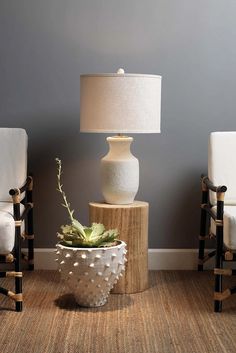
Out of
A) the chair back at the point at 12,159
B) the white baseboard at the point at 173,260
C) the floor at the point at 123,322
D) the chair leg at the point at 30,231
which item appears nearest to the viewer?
the floor at the point at 123,322

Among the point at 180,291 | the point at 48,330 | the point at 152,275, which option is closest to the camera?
the point at 48,330

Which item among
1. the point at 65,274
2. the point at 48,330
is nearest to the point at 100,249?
the point at 65,274

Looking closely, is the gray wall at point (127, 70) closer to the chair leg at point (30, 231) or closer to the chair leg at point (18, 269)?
the chair leg at point (30, 231)

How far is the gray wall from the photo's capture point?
354 cm

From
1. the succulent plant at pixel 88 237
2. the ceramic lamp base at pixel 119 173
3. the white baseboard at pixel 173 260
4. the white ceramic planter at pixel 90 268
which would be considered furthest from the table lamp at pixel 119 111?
the white baseboard at pixel 173 260

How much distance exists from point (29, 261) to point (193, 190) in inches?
39.6

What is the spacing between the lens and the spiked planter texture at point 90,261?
283 cm

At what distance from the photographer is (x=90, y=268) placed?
2.82 metres

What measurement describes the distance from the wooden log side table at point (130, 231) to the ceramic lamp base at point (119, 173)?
0.05m

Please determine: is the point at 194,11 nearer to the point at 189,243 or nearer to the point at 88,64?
the point at 88,64

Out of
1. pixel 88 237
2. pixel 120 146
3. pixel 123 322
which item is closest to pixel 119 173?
pixel 120 146

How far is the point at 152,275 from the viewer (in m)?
3.55

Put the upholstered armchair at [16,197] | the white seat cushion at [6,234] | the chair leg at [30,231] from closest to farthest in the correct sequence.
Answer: the white seat cushion at [6,234] < the upholstered armchair at [16,197] < the chair leg at [30,231]

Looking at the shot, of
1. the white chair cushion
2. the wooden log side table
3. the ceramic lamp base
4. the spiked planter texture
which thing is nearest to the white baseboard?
the wooden log side table
